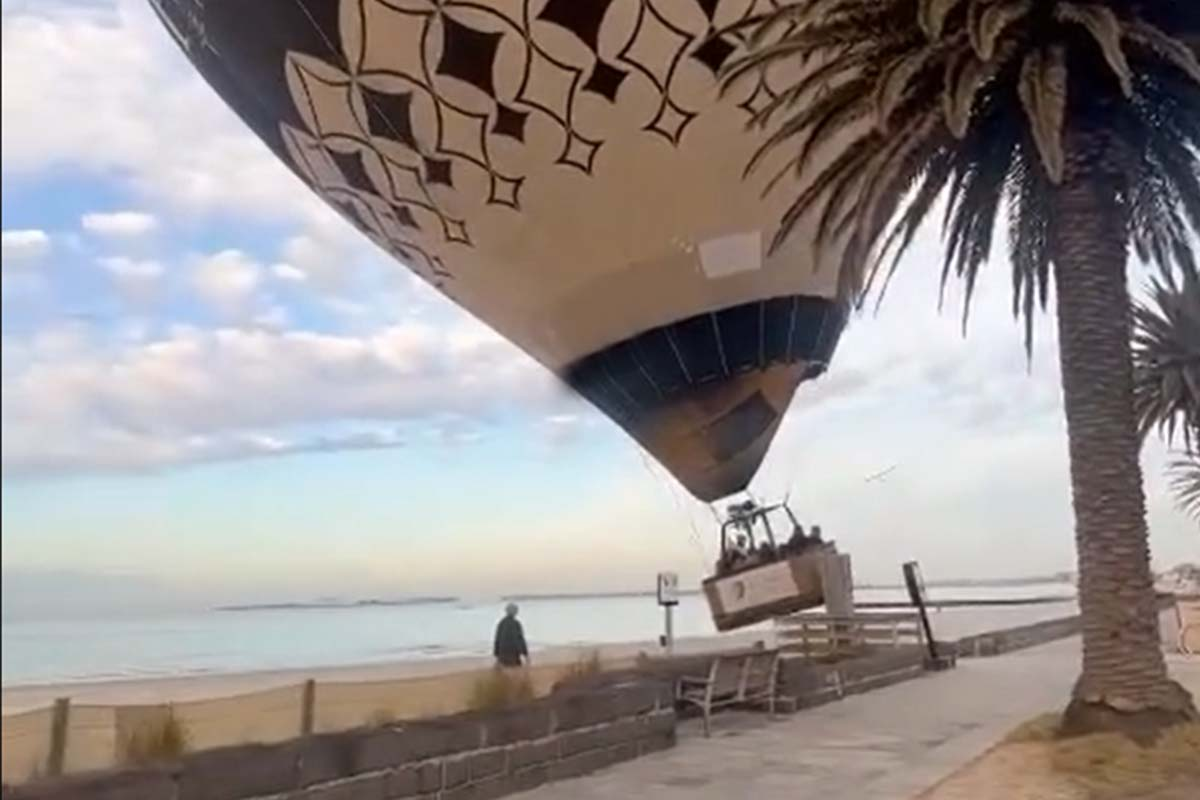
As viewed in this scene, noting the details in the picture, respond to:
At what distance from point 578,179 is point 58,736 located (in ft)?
29.9

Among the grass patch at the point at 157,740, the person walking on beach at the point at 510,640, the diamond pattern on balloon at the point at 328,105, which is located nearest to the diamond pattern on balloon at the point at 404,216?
the diamond pattern on balloon at the point at 328,105

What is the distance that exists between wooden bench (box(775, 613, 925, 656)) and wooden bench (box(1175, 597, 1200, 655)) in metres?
3.59

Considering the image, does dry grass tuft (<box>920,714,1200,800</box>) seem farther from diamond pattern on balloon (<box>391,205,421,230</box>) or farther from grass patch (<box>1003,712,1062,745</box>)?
diamond pattern on balloon (<box>391,205,421,230</box>)

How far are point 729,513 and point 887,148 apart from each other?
7717 millimetres

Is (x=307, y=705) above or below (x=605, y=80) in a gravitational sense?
below

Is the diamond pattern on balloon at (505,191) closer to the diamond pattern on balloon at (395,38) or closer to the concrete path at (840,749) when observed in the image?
the diamond pattern on balloon at (395,38)

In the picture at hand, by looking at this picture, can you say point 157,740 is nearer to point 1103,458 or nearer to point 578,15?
point 1103,458

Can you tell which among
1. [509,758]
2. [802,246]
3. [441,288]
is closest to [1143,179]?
[802,246]

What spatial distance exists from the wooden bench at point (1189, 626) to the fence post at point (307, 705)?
14816 mm

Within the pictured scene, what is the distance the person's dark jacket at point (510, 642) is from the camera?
55.3 ft

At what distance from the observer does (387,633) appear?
57750mm

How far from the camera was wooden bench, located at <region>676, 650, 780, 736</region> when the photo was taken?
44.0ft

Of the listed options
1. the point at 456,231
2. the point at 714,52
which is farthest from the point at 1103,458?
the point at 456,231

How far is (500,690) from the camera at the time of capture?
36.6ft
